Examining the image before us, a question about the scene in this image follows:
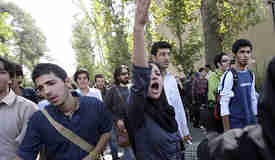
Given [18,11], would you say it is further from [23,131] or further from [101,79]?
[23,131]

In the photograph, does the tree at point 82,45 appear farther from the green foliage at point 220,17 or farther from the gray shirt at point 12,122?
the gray shirt at point 12,122

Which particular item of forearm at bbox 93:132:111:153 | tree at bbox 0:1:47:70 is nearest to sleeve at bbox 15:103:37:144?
forearm at bbox 93:132:111:153

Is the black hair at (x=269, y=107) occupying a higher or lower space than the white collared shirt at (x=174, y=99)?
higher

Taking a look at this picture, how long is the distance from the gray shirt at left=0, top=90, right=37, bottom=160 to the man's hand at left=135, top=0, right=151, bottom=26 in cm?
149

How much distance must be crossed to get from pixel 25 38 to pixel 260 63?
124 feet

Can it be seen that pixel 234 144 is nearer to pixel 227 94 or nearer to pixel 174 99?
pixel 227 94

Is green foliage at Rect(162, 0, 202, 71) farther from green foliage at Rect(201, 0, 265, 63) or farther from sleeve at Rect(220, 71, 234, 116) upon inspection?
sleeve at Rect(220, 71, 234, 116)

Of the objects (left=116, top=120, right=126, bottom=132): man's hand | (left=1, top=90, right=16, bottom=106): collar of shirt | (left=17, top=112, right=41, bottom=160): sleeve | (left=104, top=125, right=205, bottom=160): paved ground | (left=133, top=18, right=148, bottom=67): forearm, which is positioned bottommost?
(left=104, top=125, right=205, bottom=160): paved ground

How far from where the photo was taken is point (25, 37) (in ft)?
150

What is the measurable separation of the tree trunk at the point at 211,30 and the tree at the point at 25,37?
127 feet

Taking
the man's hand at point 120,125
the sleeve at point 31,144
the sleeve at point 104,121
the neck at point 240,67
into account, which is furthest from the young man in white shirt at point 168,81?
the sleeve at point 31,144

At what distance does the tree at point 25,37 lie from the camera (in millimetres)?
44088

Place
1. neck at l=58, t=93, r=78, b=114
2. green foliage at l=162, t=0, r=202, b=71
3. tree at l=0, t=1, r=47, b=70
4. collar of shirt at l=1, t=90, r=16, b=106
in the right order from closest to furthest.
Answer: neck at l=58, t=93, r=78, b=114 → collar of shirt at l=1, t=90, r=16, b=106 → green foliage at l=162, t=0, r=202, b=71 → tree at l=0, t=1, r=47, b=70

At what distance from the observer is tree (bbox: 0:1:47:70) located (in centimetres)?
4409
